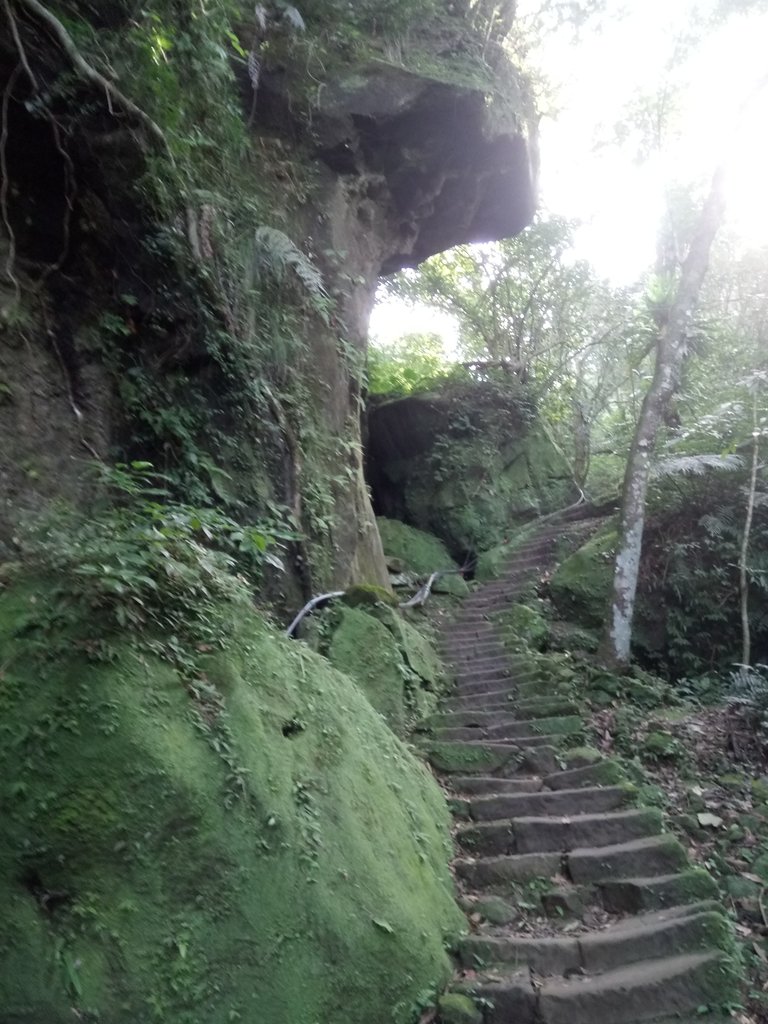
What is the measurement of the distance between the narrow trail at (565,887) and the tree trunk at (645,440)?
5.51ft

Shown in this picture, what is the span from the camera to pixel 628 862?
5164 millimetres

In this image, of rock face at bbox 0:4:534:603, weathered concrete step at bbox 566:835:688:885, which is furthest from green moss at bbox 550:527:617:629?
weathered concrete step at bbox 566:835:688:885

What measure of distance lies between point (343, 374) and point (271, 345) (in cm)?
237

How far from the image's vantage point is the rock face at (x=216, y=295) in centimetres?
548

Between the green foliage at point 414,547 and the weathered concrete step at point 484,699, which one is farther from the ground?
the green foliage at point 414,547

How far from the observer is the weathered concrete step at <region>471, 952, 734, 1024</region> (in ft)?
12.9

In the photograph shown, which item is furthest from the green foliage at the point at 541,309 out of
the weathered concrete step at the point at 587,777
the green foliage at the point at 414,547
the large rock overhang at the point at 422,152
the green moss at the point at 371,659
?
the weathered concrete step at the point at 587,777

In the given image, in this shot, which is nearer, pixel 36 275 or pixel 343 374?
pixel 36 275

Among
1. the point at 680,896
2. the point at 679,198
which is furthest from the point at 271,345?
the point at 679,198

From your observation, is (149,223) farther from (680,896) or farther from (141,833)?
(680,896)

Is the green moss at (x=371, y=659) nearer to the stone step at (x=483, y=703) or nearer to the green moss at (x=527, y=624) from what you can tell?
the stone step at (x=483, y=703)

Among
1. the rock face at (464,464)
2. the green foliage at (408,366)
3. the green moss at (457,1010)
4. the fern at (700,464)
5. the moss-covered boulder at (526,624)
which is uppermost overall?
the green foliage at (408,366)

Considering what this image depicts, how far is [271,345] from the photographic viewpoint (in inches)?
307

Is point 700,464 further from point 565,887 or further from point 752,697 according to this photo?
point 565,887
